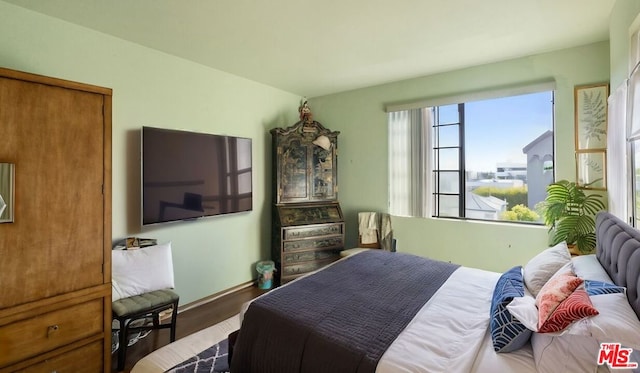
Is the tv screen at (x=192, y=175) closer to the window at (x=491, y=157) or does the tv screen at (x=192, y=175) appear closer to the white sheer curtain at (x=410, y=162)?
the white sheer curtain at (x=410, y=162)

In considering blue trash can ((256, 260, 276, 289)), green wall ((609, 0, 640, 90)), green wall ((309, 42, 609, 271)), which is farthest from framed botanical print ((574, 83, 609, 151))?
blue trash can ((256, 260, 276, 289))

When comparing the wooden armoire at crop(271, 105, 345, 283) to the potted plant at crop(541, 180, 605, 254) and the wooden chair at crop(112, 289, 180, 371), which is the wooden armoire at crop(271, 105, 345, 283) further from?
the potted plant at crop(541, 180, 605, 254)

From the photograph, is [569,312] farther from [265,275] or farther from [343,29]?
[265,275]

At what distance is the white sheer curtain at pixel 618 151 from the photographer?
6.57 ft

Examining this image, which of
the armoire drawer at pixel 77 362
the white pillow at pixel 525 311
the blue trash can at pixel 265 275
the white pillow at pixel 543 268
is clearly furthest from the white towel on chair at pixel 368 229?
the armoire drawer at pixel 77 362

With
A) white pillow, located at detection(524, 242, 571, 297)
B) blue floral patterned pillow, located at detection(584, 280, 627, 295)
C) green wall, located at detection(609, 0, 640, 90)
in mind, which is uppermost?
green wall, located at detection(609, 0, 640, 90)

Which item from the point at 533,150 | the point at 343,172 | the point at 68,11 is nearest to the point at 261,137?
the point at 343,172

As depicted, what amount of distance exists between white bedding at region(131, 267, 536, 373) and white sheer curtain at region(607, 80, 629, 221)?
105cm

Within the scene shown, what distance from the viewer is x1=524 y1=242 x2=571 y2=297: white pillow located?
1.67 m

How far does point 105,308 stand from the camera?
1.97m

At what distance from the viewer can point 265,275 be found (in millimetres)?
3654

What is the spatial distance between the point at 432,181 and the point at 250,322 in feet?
9.39

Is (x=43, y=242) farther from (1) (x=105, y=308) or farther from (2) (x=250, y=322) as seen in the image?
(2) (x=250, y=322)

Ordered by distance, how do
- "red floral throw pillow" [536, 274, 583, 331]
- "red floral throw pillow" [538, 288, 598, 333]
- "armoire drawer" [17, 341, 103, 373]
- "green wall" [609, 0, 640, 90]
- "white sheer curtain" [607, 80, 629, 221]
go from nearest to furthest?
"red floral throw pillow" [538, 288, 598, 333] → "red floral throw pillow" [536, 274, 583, 331] → "armoire drawer" [17, 341, 103, 373] → "green wall" [609, 0, 640, 90] → "white sheer curtain" [607, 80, 629, 221]
